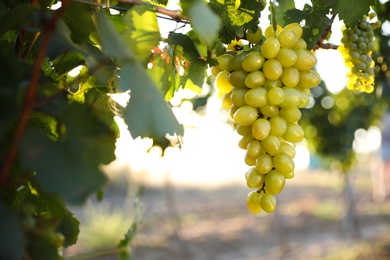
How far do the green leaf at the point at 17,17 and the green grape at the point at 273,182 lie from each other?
0.39m

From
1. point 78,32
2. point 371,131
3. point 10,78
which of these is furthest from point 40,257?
point 371,131

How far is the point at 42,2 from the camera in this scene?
0.81m

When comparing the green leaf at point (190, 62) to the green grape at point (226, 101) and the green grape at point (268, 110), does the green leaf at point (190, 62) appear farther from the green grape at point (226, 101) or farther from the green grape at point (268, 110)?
the green grape at point (268, 110)

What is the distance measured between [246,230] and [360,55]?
6.59m

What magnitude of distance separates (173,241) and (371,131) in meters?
2.89

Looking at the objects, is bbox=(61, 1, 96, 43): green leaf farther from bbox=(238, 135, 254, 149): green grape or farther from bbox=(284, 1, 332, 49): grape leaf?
bbox=(284, 1, 332, 49): grape leaf

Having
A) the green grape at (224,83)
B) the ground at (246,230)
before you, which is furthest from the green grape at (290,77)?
the ground at (246,230)

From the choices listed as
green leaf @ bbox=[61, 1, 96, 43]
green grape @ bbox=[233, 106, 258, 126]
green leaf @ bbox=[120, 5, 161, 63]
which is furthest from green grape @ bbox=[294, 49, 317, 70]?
green leaf @ bbox=[61, 1, 96, 43]

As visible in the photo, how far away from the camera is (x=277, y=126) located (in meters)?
0.75

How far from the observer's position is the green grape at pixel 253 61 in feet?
2.50

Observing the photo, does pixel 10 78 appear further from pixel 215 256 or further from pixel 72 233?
pixel 215 256

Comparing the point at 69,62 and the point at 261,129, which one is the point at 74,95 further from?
the point at 261,129

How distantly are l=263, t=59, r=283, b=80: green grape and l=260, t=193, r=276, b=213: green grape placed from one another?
171 millimetres

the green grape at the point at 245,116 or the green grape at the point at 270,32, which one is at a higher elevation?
the green grape at the point at 270,32
